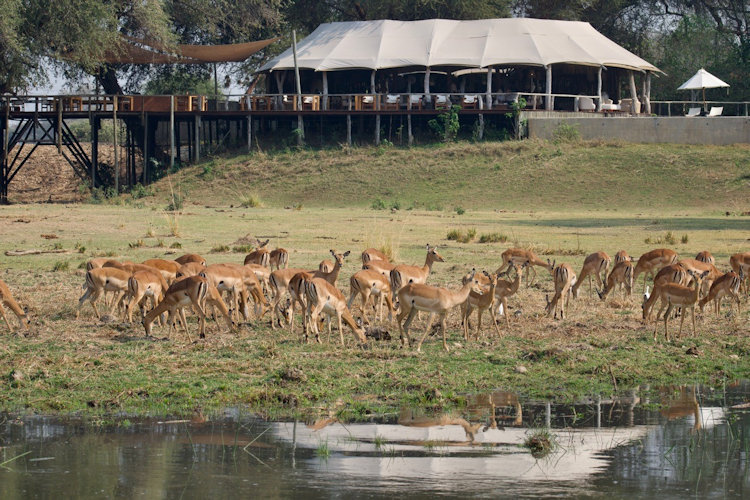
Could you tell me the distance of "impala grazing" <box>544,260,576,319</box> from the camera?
657 inches

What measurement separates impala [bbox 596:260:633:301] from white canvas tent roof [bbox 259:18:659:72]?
34493 millimetres

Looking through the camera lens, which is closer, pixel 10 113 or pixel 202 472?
pixel 202 472

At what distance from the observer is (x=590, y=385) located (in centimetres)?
1319

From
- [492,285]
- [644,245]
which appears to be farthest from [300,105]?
[492,285]

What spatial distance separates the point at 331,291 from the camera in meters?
14.3

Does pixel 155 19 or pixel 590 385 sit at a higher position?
pixel 155 19

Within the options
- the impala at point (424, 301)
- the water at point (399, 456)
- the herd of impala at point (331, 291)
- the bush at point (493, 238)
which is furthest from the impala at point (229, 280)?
the bush at point (493, 238)

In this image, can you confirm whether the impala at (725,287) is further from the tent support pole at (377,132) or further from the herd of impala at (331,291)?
the tent support pole at (377,132)

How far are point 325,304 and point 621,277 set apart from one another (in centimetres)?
635

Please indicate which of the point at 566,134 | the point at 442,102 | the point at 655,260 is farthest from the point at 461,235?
the point at 442,102

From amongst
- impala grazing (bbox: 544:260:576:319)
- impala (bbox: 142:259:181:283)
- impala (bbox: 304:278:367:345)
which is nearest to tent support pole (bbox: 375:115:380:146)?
impala grazing (bbox: 544:260:576:319)

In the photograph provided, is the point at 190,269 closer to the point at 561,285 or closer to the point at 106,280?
the point at 106,280

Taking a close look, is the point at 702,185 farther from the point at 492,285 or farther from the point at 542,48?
the point at 492,285

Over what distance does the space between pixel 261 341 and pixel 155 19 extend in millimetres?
41936
